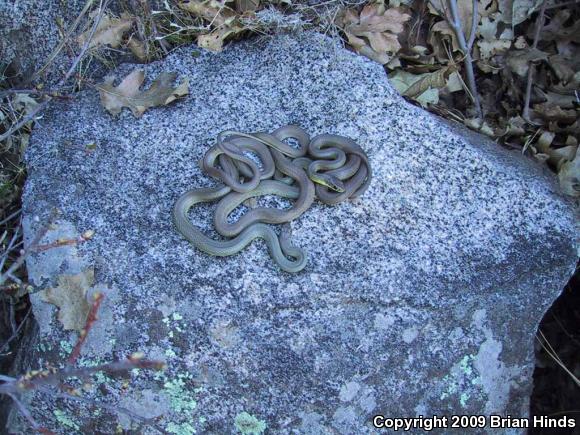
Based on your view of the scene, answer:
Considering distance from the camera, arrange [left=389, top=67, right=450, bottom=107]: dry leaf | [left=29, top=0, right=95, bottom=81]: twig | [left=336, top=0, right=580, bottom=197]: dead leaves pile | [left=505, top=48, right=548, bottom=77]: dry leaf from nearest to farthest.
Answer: [left=29, top=0, right=95, bottom=81]: twig < [left=336, top=0, right=580, bottom=197]: dead leaves pile < [left=389, top=67, right=450, bottom=107]: dry leaf < [left=505, top=48, right=548, bottom=77]: dry leaf

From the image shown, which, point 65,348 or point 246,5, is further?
point 246,5

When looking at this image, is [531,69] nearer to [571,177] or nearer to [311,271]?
[571,177]

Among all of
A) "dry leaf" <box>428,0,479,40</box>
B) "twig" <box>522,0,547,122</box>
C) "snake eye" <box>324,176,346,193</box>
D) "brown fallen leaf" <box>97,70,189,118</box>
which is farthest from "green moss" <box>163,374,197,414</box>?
"dry leaf" <box>428,0,479,40</box>

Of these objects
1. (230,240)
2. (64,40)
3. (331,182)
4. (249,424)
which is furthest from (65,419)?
(64,40)

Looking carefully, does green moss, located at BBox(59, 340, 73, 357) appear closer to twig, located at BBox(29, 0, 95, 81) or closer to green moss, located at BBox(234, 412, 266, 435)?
green moss, located at BBox(234, 412, 266, 435)

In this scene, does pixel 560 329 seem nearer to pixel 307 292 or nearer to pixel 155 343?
pixel 307 292

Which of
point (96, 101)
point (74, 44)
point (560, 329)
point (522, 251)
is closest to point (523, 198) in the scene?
point (522, 251)
